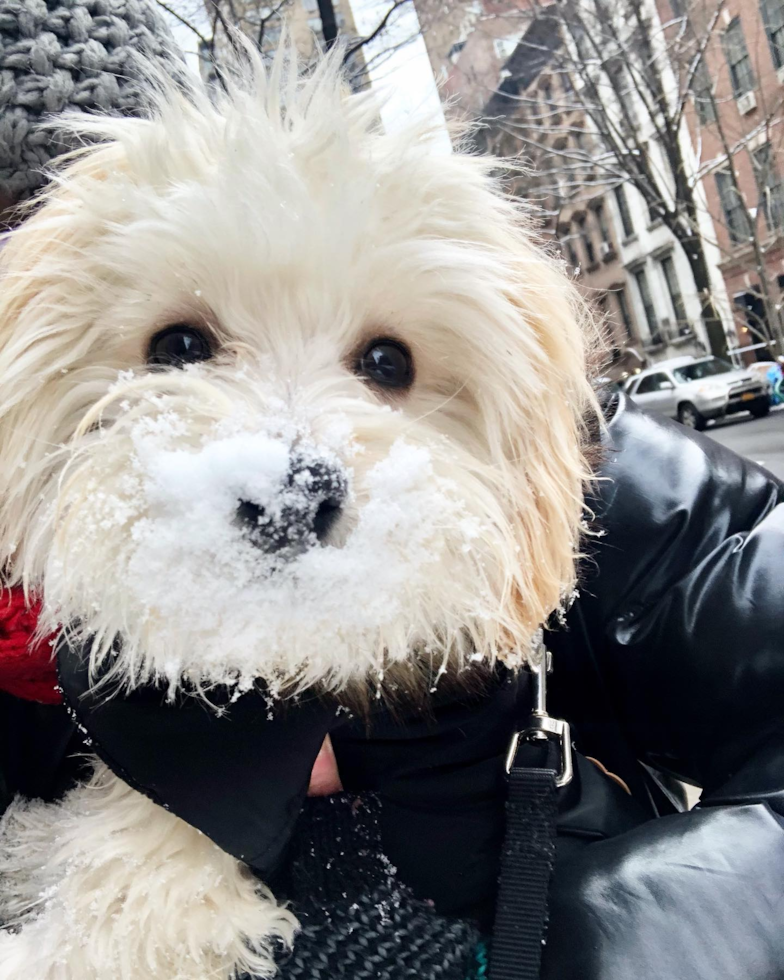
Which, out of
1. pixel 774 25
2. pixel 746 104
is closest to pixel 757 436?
pixel 774 25

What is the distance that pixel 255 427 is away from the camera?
92 centimetres

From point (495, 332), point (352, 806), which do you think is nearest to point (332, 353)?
point (495, 332)

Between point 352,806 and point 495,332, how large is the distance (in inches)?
28.6

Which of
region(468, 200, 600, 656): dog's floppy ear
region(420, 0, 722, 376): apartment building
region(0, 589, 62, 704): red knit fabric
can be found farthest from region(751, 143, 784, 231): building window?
region(0, 589, 62, 704): red knit fabric

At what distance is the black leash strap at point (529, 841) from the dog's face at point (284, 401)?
14 centimetres

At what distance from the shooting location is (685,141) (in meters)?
18.6

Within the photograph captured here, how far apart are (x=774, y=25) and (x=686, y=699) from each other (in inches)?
562

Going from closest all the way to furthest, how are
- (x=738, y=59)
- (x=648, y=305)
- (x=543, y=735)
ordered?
(x=543, y=735), (x=738, y=59), (x=648, y=305)

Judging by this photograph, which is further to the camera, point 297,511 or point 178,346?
point 178,346

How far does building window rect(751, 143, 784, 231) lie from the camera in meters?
12.0

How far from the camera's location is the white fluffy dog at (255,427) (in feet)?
2.97

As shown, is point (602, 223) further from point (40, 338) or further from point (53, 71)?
point (40, 338)

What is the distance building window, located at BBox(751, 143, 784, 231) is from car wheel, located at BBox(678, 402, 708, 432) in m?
3.31

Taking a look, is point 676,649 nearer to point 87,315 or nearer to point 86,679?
point 86,679
